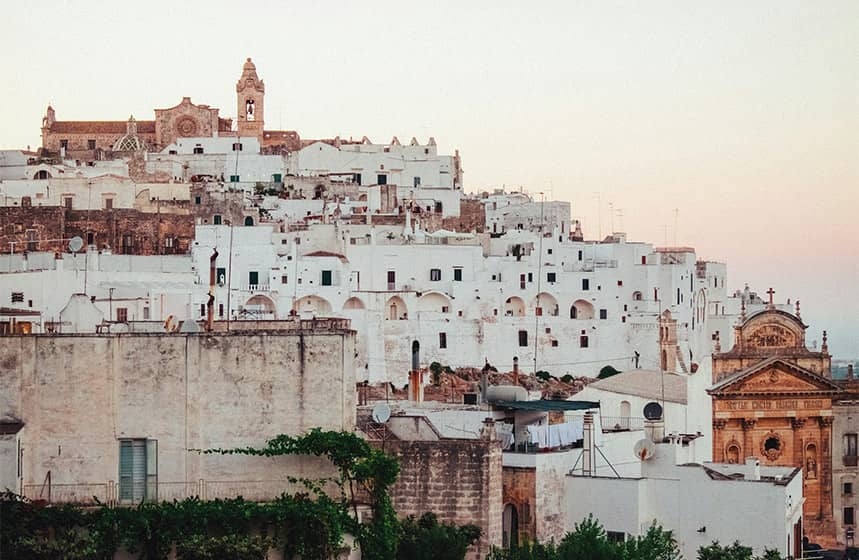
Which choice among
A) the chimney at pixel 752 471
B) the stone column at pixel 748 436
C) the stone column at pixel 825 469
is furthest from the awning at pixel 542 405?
the stone column at pixel 825 469

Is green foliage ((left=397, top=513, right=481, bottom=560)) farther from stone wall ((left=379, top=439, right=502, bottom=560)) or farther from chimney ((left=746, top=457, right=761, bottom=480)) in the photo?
chimney ((left=746, top=457, right=761, bottom=480))

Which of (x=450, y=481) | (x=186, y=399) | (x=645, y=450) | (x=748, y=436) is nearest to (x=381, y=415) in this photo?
(x=450, y=481)

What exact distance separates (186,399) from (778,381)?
80.6 ft

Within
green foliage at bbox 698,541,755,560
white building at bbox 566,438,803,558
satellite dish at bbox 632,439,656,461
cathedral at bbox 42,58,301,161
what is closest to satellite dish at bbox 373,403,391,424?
white building at bbox 566,438,803,558

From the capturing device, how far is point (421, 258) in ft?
208

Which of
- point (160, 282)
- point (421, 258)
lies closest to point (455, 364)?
point (421, 258)

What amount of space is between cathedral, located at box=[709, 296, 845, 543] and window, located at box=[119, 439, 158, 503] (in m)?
23.0

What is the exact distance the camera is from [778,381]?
146 ft

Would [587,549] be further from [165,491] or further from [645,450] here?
[165,491]

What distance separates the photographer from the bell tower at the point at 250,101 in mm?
84000

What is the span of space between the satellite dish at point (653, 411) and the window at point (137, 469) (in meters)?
12.3

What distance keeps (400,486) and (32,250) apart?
126ft

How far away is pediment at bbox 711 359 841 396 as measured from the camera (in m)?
44.0

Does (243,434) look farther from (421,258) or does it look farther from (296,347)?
(421,258)
